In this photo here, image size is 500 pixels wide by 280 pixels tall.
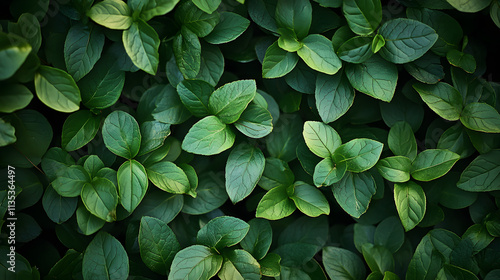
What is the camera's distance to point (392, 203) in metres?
1.40

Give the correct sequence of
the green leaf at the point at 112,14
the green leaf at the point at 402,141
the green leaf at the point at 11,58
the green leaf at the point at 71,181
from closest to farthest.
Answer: the green leaf at the point at 11,58 → the green leaf at the point at 112,14 → the green leaf at the point at 71,181 → the green leaf at the point at 402,141

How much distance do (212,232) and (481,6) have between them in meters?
1.05

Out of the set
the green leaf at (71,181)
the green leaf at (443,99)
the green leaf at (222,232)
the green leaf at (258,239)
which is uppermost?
the green leaf at (443,99)

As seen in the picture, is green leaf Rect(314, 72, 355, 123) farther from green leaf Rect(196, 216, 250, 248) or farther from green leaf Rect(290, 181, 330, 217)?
green leaf Rect(196, 216, 250, 248)

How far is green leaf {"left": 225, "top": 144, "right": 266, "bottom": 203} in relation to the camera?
3.84 ft

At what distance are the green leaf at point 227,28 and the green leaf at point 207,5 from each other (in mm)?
87

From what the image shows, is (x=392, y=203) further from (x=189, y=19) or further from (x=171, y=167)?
(x=189, y=19)

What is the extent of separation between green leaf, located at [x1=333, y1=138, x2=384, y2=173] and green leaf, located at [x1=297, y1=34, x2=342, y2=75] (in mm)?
228

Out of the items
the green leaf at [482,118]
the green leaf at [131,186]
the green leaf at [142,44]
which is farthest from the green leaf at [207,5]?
the green leaf at [482,118]

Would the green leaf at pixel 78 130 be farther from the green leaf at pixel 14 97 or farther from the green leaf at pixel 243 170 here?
the green leaf at pixel 243 170

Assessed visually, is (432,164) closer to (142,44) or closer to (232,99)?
(232,99)

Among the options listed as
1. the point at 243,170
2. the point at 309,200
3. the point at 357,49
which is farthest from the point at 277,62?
the point at 309,200

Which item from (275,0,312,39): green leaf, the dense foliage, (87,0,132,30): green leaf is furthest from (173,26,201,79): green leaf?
(275,0,312,39): green leaf

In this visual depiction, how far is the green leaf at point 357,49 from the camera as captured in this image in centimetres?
117
